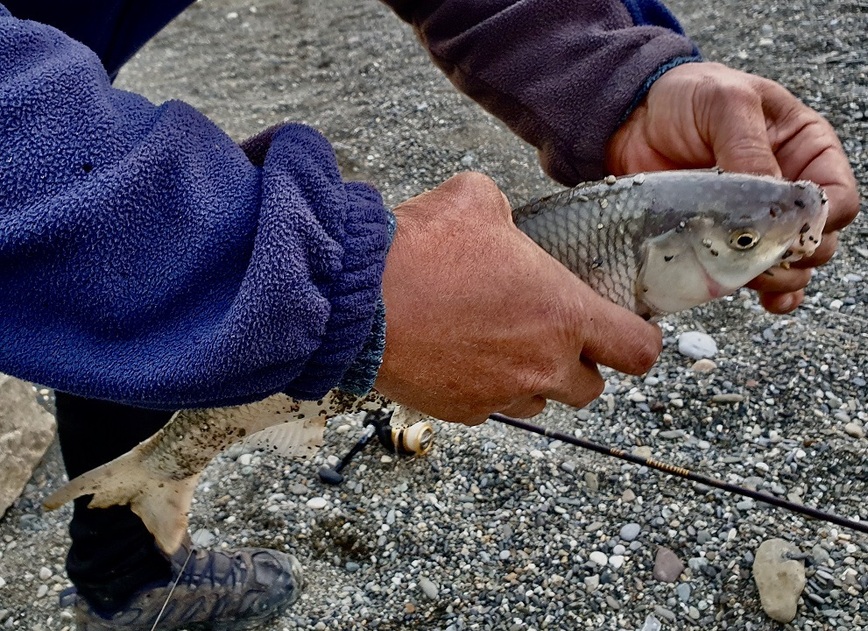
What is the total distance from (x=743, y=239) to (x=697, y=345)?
4.22 ft

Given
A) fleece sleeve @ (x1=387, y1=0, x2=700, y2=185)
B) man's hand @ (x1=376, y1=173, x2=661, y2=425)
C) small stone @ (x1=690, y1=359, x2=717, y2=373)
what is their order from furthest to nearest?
1. small stone @ (x1=690, y1=359, x2=717, y2=373)
2. fleece sleeve @ (x1=387, y1=0, x2=700, y2=185)
3. man's hand @ (x1=376, y1=173, x2=661, y2=425)

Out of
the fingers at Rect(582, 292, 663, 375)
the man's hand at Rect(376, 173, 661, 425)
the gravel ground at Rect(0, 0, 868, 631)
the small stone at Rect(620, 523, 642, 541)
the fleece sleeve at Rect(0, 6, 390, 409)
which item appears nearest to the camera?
the fleece sleeve at Rect(0, 6, 390, 409)

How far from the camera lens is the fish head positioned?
182cm

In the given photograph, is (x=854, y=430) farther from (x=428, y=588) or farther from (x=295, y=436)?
(x=295, y=436)

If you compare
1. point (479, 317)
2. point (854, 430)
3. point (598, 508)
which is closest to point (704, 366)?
point (854, 430)

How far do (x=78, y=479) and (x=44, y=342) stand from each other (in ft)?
3.19

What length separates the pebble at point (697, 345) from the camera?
3061 mm

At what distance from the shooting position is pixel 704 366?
3.00 m

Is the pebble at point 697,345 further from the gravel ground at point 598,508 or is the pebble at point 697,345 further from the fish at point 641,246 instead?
the fish at point 641,246

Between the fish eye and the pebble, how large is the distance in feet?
4.09

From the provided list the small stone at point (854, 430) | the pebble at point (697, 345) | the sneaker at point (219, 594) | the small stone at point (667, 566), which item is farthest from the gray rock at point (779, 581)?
the sneaker at point (219, 594)

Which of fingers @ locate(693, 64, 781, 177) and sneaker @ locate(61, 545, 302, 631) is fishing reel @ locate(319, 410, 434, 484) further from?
fingers @ locate(693, 64, 781, 177)

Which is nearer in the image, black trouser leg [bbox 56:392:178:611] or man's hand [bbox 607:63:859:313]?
man's hand [bbox 607:63:859:313]

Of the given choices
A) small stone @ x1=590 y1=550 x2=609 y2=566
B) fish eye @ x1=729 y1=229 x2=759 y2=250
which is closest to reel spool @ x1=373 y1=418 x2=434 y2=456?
small stone @ x1=590 y1=550 x2=609 y2=566
